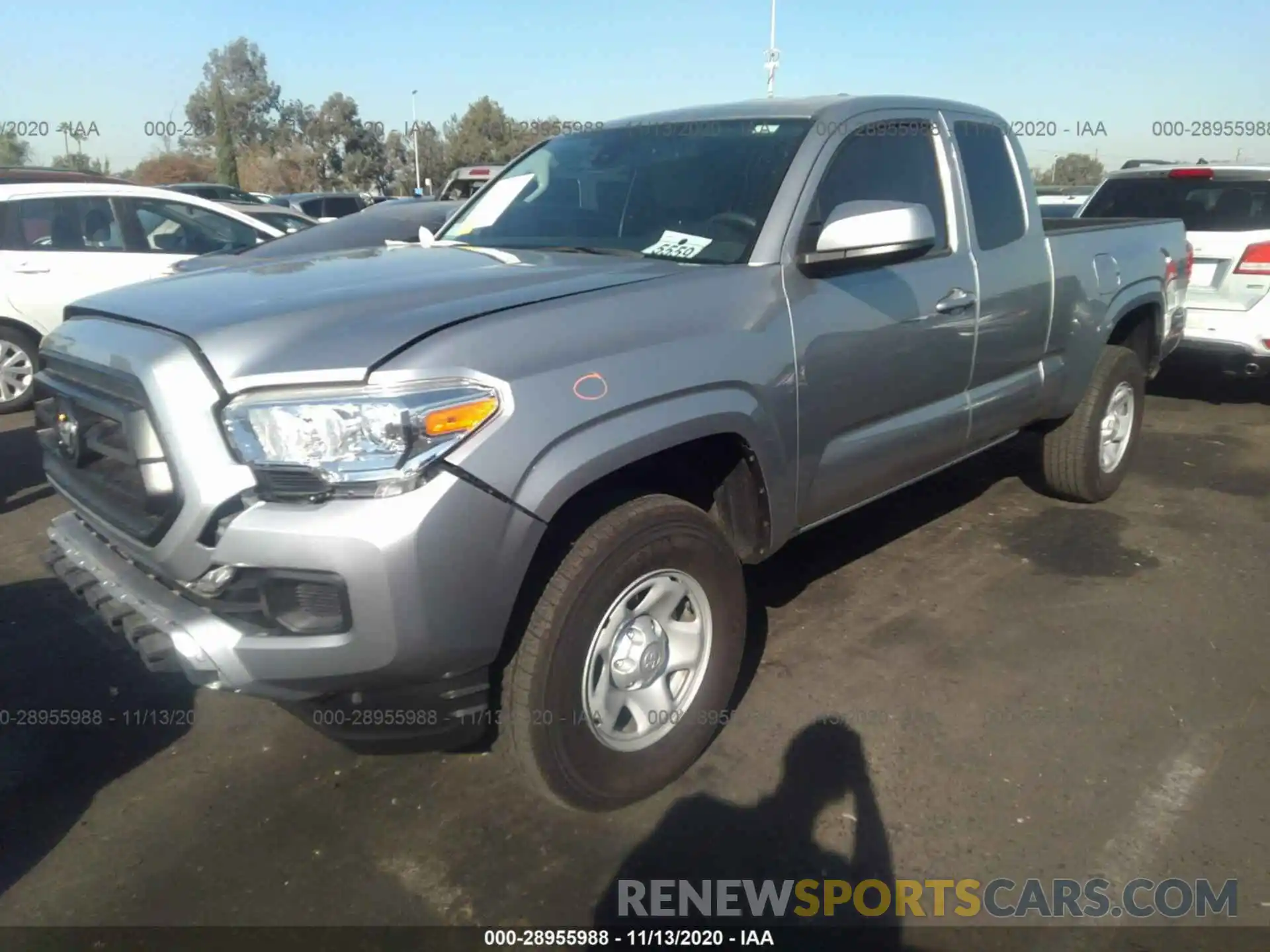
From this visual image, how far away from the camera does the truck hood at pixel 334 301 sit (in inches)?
87.9

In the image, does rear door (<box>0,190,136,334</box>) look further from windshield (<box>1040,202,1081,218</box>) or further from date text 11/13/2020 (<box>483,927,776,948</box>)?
windshield (<box>1040,202,1081,218</box>)

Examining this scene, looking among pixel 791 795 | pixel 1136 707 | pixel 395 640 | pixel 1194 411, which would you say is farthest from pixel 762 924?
pixel 1194 411

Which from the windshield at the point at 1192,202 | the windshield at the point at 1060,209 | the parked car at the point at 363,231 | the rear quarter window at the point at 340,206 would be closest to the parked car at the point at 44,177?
the parked car at the point at 363,231

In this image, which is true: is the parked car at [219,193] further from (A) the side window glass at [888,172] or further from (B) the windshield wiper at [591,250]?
(A) the side window glass at [888,172]

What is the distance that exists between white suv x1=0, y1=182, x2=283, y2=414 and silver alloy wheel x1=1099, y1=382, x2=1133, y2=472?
262 inches

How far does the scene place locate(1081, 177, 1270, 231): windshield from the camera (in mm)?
7027

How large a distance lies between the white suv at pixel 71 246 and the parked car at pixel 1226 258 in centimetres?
767

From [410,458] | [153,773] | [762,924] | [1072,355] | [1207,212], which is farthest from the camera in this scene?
[1207,212]

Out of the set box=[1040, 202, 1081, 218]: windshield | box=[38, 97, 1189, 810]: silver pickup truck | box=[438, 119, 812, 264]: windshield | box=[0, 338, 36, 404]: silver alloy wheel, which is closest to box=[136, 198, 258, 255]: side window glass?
box=[0, 338, 36, 404]: silver alloy wheel

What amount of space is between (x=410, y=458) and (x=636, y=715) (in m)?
1.10

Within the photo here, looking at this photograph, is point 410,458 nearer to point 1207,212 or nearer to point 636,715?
point 636,715

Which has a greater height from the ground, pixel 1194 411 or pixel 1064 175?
pixel 1064 175

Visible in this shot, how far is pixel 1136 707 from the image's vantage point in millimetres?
3332

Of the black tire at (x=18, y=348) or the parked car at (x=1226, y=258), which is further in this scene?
the black tire at (x=18, y=348)
